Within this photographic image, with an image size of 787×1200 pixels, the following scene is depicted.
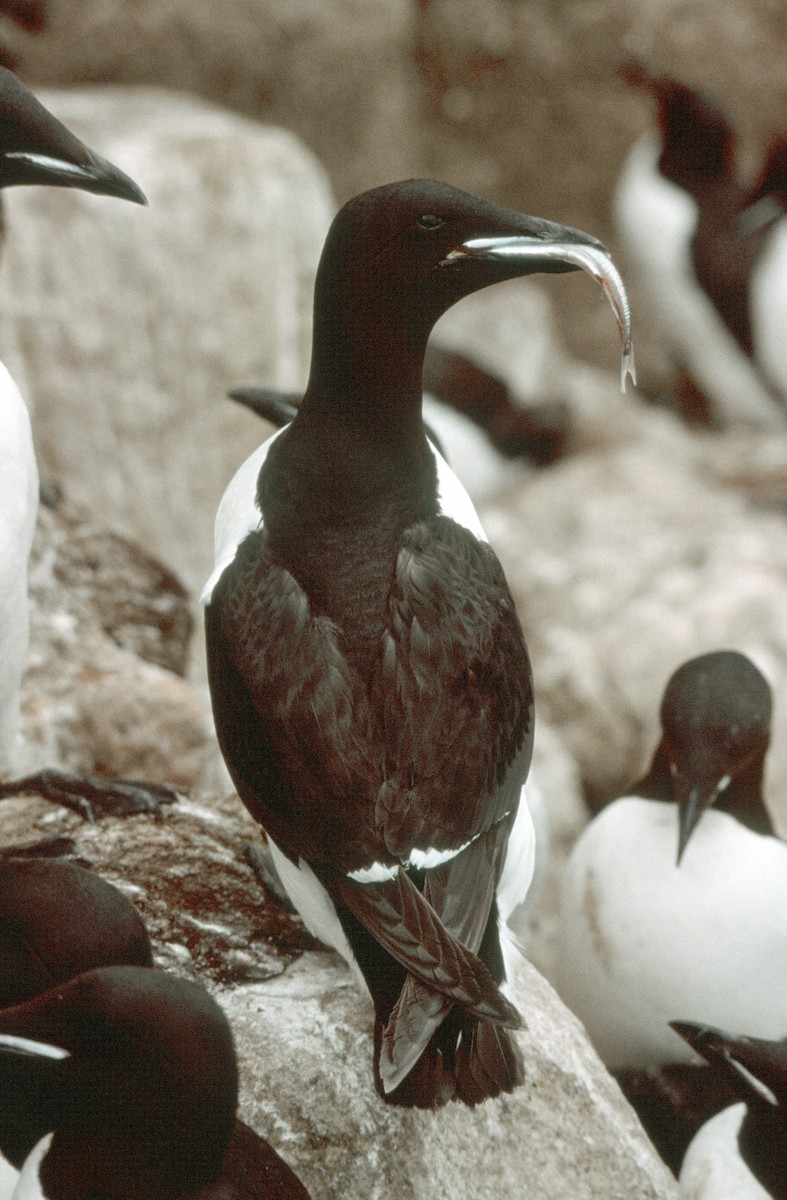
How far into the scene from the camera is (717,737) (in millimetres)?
4398

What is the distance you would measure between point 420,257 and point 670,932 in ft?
6.97

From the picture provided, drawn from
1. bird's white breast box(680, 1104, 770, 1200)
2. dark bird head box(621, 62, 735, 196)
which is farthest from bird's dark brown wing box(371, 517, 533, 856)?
dark bird head box(621, 62, 735, 196)

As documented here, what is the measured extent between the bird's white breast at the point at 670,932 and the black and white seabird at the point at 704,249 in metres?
5.12

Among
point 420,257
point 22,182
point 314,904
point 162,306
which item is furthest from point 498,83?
point 314,904

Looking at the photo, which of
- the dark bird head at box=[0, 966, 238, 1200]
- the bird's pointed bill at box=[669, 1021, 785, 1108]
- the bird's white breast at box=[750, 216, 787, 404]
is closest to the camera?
the dark bird head at box=[0, 966, 238, 1200]

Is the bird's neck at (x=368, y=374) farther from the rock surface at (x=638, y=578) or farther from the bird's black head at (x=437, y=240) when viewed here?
the rock surface at (x=638, y=578)

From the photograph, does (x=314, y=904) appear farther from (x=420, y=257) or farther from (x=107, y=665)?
(x=107, y=665)

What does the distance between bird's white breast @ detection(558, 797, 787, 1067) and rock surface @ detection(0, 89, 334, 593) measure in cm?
335

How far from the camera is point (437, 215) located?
3006 millimetres

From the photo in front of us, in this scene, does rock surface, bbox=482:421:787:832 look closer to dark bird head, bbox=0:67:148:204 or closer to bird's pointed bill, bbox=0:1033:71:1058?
dark bird head, bbox=0:67:148:204

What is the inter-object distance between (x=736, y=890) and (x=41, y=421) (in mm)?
4147

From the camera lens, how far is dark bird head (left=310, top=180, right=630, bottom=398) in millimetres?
2988

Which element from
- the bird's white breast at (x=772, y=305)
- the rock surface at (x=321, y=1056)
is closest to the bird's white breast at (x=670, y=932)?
the rock surface at (x=321, y=1056)

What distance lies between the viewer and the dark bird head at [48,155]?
3.41 meters
